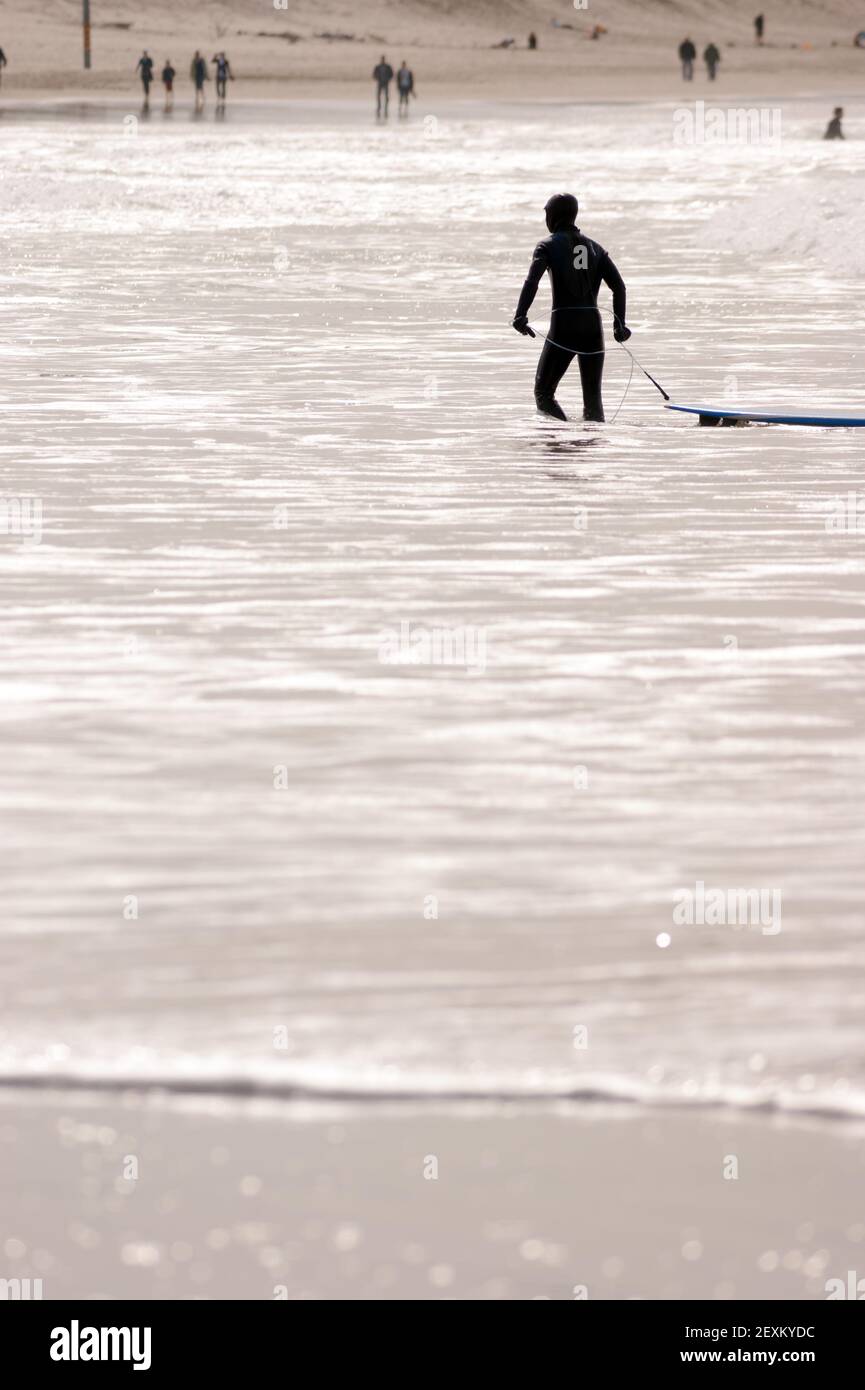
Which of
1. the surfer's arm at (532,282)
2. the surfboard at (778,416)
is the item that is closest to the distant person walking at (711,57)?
the surfboard at (778,416)

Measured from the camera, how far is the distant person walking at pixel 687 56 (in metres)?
88.4

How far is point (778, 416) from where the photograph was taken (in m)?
14.6

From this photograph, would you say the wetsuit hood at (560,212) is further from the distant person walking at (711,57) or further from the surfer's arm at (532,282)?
the distant person walking at (711,57)

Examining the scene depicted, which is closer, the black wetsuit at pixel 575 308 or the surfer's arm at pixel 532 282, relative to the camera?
the surfer's arm at pixel 532 282

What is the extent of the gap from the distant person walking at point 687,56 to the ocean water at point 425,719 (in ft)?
235

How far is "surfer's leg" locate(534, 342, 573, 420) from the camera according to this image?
596 inches

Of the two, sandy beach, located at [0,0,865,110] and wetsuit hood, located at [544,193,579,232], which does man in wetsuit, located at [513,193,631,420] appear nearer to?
wetsuit hood, located at [544,193,579,232]

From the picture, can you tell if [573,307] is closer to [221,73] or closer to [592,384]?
[592,384]

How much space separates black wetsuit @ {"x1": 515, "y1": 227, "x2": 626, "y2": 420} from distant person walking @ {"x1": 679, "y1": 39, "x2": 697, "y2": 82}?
74.9 meters

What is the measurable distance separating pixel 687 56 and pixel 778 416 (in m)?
78.2

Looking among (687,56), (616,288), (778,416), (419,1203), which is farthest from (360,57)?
(419,1203)

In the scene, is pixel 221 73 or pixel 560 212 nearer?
pixel 560 212

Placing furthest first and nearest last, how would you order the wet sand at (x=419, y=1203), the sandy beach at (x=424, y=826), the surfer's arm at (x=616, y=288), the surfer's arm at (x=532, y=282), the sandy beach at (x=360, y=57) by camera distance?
the sandy beach at (x=360, y=57) < the surfer's arm at (x=616, y=288) < the surfer's arm at (x=532, y=282) < the sandy beach at (x=424, y=826) < the wet sand at (x=419, y=1203)
